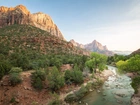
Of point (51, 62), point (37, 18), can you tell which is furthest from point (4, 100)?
point (37, 18)

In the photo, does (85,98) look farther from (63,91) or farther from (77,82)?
(77,82)

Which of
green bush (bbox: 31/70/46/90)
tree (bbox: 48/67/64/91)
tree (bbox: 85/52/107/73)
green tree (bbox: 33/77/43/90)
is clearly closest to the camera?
green tree (bbox: 33/77/43/90)

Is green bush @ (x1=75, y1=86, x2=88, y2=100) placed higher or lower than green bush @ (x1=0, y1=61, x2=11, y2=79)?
lower

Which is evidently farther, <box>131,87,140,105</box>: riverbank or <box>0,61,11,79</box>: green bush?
<box>0,61,11,79</box>: green bush

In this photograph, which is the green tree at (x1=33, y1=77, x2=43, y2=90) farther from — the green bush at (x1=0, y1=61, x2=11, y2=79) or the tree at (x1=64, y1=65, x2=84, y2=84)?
the tree at (x1=64, y1=65, x2=84, y2=84)

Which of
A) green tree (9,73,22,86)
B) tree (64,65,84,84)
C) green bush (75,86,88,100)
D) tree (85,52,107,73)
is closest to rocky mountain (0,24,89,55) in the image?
tree (85,52,107,73)

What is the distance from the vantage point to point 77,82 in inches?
1706

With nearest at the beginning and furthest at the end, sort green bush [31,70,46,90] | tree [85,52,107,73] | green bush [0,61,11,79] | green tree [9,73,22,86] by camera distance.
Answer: green tree [9,73,22,86], green bush [0,61,11,79], green bush [31,70,46,90], tree [85,52,107,73]

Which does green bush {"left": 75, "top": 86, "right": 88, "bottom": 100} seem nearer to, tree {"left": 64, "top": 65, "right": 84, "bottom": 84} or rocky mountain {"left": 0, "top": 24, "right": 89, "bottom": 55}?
tree {"left": 64, "top": 65, "right": 84, "bottom": 84}

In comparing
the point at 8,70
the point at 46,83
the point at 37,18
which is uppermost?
the point at 37,18

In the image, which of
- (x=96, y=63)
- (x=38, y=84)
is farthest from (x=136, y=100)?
(x=96, y=63)

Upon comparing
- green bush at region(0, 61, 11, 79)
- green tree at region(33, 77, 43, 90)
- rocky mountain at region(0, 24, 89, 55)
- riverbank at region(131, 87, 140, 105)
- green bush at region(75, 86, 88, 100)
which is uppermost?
rocky mountain at region(0, 24, 89, 55)

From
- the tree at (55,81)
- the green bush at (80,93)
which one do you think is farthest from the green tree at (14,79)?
the green bush at (80,93)

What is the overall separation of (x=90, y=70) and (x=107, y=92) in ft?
67.2
